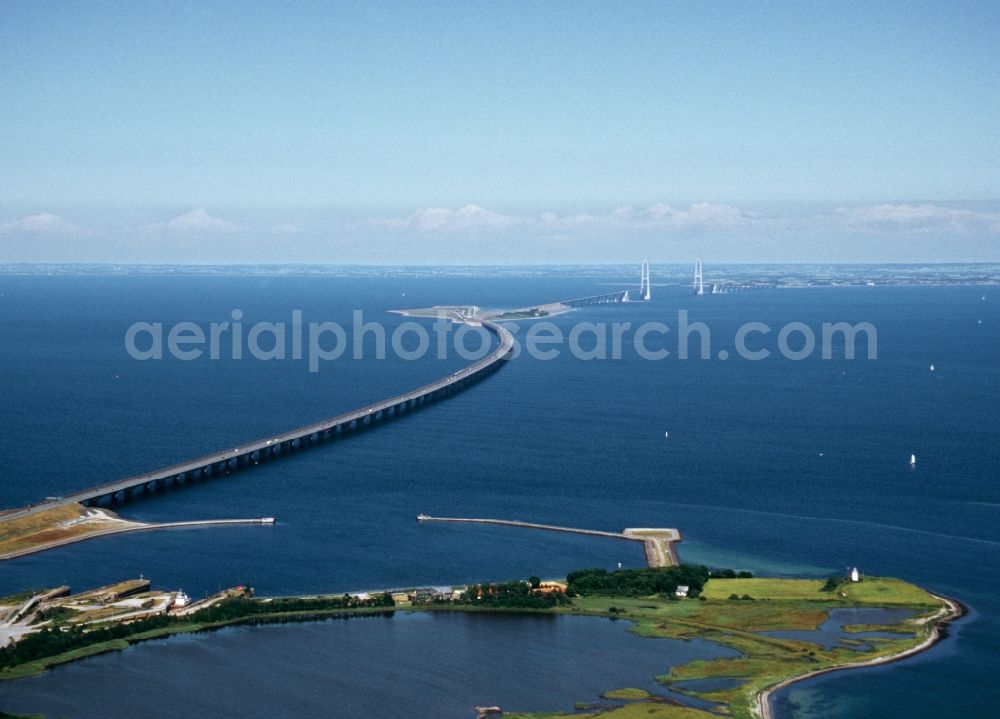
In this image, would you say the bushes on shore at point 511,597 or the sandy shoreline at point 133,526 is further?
the sandy shoreline at point 133,526

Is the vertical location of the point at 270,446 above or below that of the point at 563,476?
above

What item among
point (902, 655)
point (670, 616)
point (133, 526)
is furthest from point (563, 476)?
point (902, 655)

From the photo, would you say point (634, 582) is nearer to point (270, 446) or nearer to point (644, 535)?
point (644, 535)

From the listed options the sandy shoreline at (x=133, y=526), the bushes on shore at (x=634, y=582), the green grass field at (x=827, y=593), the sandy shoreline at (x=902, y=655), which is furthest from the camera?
the sandy shoreline at (x=133, y=526)

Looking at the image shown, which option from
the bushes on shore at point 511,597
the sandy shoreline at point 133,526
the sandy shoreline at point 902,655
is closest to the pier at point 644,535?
the bushes on shore at point 511,597

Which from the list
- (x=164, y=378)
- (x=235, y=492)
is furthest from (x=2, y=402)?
(x=235, y=492)

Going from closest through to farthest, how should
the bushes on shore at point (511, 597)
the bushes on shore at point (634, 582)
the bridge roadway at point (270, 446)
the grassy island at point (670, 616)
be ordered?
the grassy island at point (670, 616) < the bushes on shore at point (511, 597) < the bushes on shore at point (634, 582) < the bridge roadway at point (270, 446)

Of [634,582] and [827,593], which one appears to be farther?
[634,582]

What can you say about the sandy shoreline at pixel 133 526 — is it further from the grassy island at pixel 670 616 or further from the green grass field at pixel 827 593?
A: the green grass field at pixel 827 593
